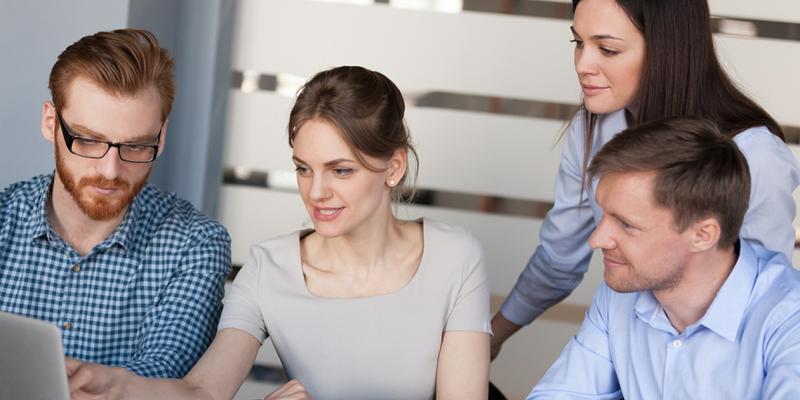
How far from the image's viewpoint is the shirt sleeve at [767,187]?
189 cm

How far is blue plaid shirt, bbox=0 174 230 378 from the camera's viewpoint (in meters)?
1.94

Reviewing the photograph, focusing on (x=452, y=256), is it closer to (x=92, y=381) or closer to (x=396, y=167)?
(x=396, y=167)

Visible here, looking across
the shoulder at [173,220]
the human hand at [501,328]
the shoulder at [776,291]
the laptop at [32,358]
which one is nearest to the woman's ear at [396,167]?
the shoulder at [173,220]

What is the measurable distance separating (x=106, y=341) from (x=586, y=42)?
42.0 inches

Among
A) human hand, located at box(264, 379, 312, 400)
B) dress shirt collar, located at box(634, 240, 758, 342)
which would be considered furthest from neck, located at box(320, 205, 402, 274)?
dress shirt collar, located at box(634, 240, 758, 342)

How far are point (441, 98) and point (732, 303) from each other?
6.00ft

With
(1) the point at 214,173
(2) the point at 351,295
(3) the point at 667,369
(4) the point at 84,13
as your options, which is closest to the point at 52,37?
(4) the point at 84,13

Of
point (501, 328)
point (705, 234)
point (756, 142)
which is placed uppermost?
point (756, 142)

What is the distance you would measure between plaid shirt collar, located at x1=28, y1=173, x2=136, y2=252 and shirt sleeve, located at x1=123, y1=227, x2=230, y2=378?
11 centimetres

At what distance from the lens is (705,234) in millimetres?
1640

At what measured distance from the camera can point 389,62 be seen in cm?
332

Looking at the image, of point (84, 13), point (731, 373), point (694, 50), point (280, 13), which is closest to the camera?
point (731, 373)

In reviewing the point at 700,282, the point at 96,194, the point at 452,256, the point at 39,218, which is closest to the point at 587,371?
the point at 700,282

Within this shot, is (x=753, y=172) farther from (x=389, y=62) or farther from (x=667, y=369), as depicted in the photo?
(x=389, y=62)
